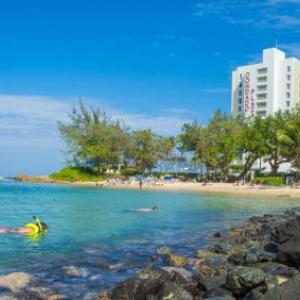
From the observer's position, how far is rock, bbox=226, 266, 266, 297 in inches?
397

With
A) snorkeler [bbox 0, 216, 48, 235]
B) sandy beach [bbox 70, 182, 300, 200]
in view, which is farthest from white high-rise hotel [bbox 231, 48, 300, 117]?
snorkeler [bbox 0, 216, 48, 235]

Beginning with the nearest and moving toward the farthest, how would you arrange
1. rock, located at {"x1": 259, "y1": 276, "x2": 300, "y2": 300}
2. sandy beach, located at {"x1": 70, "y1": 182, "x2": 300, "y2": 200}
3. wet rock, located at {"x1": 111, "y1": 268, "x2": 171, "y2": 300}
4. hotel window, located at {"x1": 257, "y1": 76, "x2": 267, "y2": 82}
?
rock, located at {"x1": 259, "y1": 276, "x2": 300, "y2": 300} → wet rock, located at {"x1": 111, "y1": 268, "x2": 171, "y2": 300} → sandy beach, located at {"x1": 70, "y1": 182, "x2": 300, "y2": 200} → hotel window, located at {"x1": 257, "y1": 76, "x2": 267, "y2": 82}

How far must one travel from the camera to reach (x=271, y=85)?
457 ft

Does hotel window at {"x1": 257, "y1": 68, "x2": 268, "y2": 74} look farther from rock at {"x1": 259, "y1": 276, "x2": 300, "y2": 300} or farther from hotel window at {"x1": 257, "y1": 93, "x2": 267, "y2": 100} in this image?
rock at {"x1": 259, "y1": 276, "x2": 300, "y2": 300}

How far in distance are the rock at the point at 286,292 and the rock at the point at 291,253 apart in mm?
5256

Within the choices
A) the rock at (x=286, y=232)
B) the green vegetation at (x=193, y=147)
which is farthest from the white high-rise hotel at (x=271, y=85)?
the rock at (x=286, y=232)

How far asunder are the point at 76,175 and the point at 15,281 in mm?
91539

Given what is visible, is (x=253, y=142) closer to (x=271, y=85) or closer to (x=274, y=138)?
(x=274, y=138)

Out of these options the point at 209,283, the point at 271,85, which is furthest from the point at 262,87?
the point at 209,283

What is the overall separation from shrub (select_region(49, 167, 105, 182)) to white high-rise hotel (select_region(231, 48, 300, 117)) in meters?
51.8

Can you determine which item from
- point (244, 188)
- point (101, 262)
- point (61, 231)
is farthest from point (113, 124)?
→ point (101, 262)

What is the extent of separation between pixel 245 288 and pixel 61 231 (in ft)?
59.4

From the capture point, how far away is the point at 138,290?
10.9 meters

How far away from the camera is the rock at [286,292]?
8016 mm
